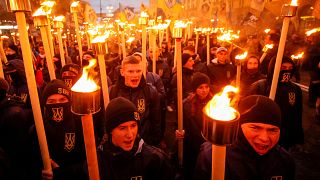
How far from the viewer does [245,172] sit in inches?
82.4

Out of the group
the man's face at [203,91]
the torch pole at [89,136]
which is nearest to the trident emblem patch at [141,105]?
the man's face at [203,91]

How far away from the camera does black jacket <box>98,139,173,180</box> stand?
2195 millimetres

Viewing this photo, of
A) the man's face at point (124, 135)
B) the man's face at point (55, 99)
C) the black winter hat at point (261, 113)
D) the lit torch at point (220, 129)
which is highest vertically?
the lit torch at point (220, 129)

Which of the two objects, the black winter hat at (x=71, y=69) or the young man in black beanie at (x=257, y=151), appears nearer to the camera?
the young man in black beanie at (x=257, y=151)

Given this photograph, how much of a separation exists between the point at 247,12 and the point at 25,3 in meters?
25.3

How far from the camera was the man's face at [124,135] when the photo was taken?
220 centimetres

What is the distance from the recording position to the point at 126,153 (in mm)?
2207

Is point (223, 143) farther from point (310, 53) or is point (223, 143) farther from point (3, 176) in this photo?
point (310, 53)

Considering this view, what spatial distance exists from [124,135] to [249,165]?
1059 mm

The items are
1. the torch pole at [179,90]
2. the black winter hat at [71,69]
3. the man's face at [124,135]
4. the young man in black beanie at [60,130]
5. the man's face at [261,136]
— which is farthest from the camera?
the black winter hat at [71,69]

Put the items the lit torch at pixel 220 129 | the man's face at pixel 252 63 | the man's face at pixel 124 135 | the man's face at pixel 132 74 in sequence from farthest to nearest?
the man's face at pixel 252 63
the man's face at pixel 132 74
the man's face at pixel 124 135
the lit torch at pixel 220 129

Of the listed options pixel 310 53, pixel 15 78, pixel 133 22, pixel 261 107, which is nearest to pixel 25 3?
pixel 261 107

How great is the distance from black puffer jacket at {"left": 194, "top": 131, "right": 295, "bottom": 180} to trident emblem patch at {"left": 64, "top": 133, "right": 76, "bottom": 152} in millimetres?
1600

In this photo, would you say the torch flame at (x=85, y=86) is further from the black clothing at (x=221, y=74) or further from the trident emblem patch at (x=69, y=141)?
the black clothing at (x=221, y=74)
